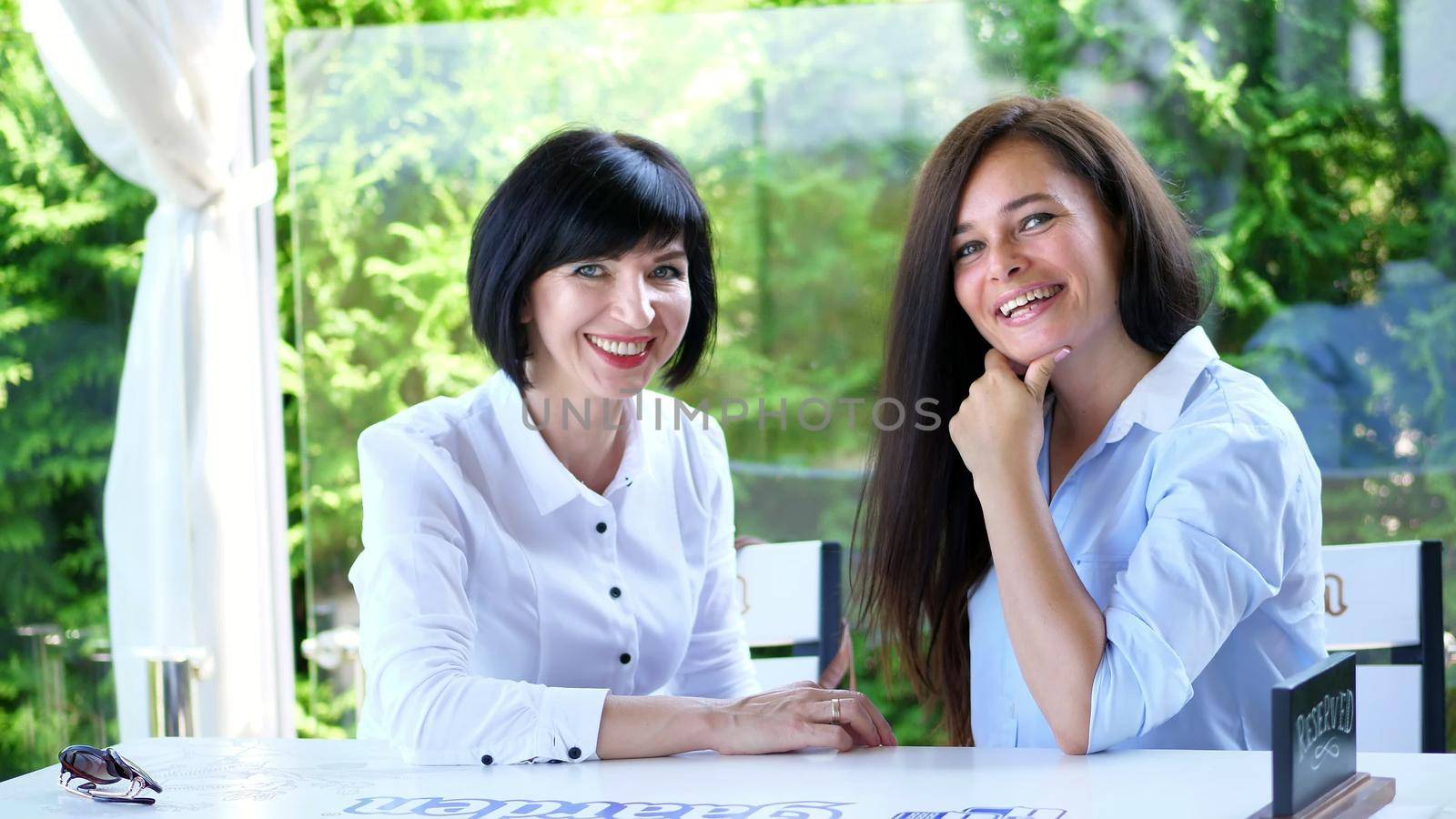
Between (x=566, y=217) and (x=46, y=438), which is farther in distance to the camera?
(x=46, y=438)

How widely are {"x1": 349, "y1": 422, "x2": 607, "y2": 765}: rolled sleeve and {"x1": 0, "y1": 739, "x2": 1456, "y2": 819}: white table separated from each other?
0.13 ft

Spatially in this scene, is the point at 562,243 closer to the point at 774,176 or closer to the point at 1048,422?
the point at 1048,422

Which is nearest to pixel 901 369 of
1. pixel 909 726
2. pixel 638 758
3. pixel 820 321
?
pixel 638 758

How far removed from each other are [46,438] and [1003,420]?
8.85 feet

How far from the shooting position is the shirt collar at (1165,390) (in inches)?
76.0

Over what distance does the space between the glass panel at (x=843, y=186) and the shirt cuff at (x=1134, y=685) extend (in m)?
2.21

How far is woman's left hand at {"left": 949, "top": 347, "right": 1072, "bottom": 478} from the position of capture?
1.88 m

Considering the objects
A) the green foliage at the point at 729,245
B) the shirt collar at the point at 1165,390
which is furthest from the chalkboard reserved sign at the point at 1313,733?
the green foliage at the point at 729,245

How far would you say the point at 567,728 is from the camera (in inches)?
70.7

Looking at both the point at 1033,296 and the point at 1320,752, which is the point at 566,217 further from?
the point at 1320,752

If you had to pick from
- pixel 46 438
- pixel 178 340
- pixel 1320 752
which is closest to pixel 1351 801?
pixel 1320 752

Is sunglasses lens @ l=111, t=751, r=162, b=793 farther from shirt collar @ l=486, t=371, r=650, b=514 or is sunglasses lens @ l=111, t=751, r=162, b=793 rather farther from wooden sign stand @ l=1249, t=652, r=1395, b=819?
wooden sign stand @ l=1249, t=652, r=1395, b=819

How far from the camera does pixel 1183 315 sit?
6.68 ft

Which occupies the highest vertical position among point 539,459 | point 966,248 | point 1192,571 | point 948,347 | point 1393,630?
point 966,248
